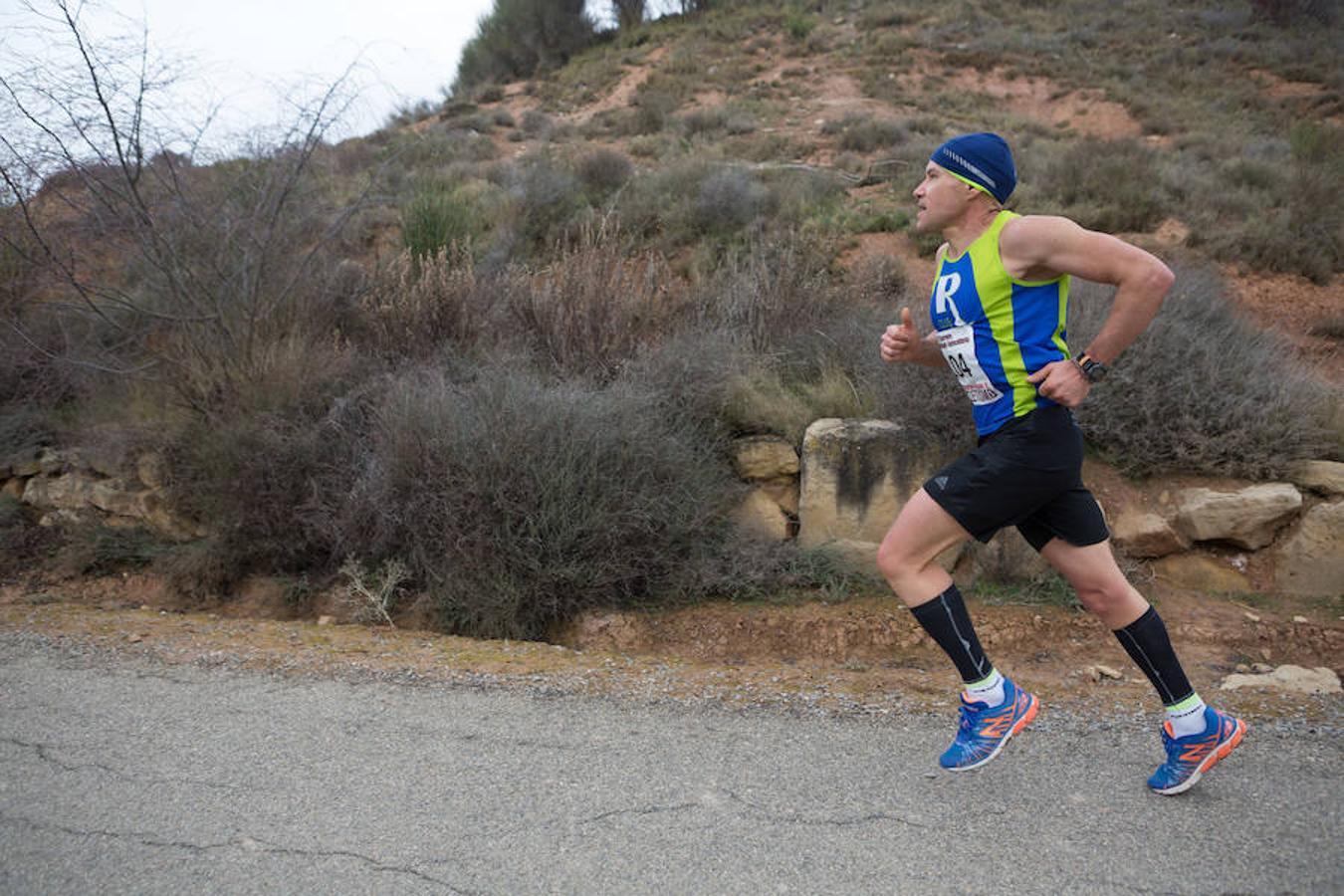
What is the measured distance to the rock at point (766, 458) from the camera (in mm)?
6105

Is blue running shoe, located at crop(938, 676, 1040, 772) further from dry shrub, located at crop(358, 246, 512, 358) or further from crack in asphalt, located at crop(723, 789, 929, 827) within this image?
dry shrub, located at crop(358, 246, 512, 358)

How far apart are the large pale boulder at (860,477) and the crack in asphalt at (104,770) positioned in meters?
3.61

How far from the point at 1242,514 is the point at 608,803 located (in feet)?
14.5

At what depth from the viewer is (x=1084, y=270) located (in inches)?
109

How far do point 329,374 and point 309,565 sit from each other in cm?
149

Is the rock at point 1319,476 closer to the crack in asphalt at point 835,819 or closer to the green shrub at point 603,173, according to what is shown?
the crack in asphalt at point 835,819

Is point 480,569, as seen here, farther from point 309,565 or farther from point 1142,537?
point 1142,537

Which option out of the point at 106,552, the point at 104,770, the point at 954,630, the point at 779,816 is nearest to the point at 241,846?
the point at 104,770

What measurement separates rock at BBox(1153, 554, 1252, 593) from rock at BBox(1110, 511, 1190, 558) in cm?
7

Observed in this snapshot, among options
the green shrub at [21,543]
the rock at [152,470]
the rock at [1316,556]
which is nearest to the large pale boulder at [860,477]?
the rock at [1316,556]

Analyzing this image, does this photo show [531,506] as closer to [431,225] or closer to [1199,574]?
[1199,574]

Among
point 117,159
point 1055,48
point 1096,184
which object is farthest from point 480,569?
point 1055,48

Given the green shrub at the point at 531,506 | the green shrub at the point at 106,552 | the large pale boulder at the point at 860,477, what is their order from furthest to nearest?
1. the green shrub at the point at 106,552
2. the large pale boulder at the point at 860,477
3. the green shrub at the point at 531,506

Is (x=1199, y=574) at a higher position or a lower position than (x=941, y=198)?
lower
